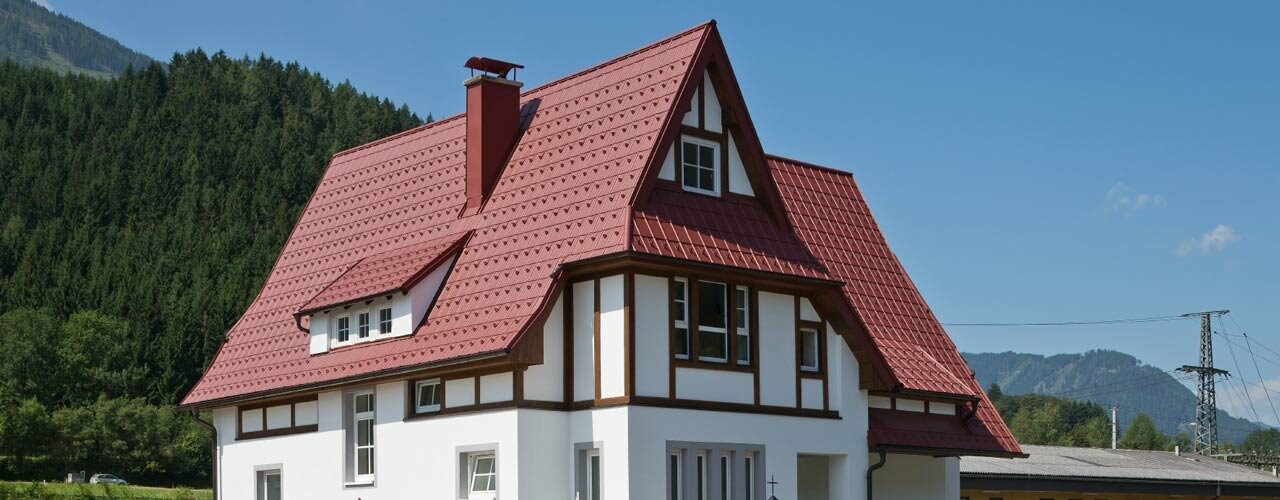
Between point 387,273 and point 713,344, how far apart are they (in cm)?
629

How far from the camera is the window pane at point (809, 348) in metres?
28.5

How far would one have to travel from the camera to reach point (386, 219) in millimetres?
31812

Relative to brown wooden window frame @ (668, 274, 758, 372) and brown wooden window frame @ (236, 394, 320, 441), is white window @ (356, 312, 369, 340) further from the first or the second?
brown wooden window frame @ (668, 274, 758, 372)

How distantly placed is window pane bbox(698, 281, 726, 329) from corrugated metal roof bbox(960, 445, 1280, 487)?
16.8 meters

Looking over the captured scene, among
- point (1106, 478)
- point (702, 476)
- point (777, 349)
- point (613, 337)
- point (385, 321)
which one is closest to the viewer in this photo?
point (613, 337)

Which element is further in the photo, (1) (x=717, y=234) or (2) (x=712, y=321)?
(1) (x=717, y=234)

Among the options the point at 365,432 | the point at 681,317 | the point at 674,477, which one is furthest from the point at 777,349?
the point at 365,432

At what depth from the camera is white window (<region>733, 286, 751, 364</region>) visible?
2681cm

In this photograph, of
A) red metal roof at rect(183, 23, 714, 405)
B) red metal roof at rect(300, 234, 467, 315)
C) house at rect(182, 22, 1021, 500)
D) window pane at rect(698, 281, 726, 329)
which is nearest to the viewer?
house at rect(182, 22, 1021, 500)

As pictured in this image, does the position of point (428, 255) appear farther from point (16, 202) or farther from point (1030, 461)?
point (16, 202)

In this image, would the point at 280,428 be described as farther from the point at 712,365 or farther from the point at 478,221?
the point at 712,365

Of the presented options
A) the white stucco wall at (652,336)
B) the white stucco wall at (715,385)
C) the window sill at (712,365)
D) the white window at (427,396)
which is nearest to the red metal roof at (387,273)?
the white window at (427,396)

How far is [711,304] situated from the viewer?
86.9ft

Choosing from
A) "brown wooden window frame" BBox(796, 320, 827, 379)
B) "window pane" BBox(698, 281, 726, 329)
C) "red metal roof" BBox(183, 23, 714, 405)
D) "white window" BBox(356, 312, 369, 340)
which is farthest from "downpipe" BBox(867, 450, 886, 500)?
"white window" BBox(356, 312, 369, 340)
